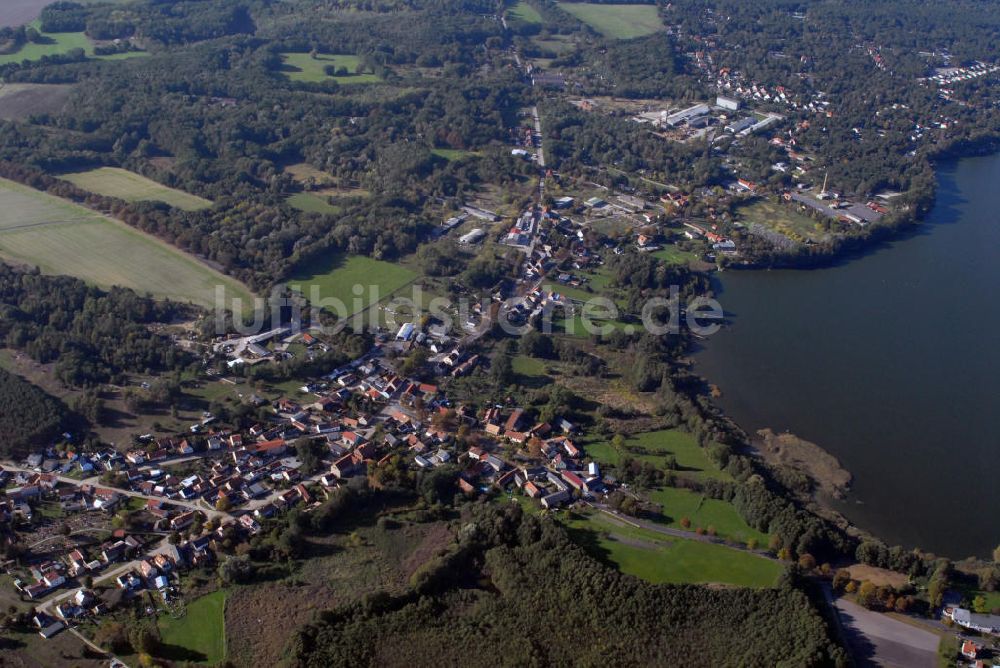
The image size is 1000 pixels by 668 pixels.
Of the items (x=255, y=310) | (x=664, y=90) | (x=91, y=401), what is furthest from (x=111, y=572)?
(x=664, y=90)

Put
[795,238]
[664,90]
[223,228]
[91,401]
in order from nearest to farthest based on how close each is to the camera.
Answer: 1. [91,401]
2. [223,228]
3. [795,238]
4. [664,90]

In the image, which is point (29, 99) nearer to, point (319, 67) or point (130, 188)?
point (130, 188)

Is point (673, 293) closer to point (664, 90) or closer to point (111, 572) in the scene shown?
point (111, 572)

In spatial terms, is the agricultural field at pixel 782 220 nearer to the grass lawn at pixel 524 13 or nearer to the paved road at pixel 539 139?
the paved road at pixel 539 139

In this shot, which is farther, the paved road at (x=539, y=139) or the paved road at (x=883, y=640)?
the paved road at (x=539, y=139)

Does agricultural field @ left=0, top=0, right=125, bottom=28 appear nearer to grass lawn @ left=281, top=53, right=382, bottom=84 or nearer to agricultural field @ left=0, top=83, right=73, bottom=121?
agricultural field @ left=0, top=83, right=73, bottom=121

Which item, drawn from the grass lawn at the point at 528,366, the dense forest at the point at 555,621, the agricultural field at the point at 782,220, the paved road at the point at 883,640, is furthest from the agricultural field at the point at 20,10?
the paved road at the point at 883,640

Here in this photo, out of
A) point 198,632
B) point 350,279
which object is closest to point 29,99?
point 350,279
